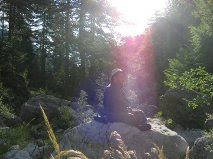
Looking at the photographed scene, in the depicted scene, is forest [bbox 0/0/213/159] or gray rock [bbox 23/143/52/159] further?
forest [bbox 0/0/213/159]

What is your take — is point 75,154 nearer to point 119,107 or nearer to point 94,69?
point 119,107

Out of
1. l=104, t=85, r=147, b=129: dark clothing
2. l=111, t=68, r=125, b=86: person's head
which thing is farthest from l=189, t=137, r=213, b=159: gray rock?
l=111, t=68, r=125, b=86: person's head

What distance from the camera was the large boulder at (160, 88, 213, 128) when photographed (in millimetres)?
18188

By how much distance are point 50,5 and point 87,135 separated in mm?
29510

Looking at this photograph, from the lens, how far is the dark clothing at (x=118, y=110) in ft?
27.8

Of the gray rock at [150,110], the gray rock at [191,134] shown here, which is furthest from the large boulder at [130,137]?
the gray rock at [150,110]

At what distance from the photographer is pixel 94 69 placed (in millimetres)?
34188

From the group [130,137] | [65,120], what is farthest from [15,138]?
[65,120]

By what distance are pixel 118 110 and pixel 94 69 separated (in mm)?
25501

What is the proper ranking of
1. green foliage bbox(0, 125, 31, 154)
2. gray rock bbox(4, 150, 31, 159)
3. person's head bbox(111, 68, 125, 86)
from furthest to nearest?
1. green foliage bbox(0, 125, 31, 154)
2. gray rock bbox(4, 150, 31, 159)
3. person's head bbox(111, 68, 125, 86)

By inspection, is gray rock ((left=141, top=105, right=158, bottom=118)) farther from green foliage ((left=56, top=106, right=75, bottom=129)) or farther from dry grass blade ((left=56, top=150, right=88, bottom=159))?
dry grass blade ((left=56, top=150, right=88, bottom=159))

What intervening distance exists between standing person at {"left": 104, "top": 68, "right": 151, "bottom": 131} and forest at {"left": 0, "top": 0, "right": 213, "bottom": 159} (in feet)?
0.80

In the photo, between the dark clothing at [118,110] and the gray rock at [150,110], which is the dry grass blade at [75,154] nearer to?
the dark clothing at [118,110]

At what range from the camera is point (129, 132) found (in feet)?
27.0
